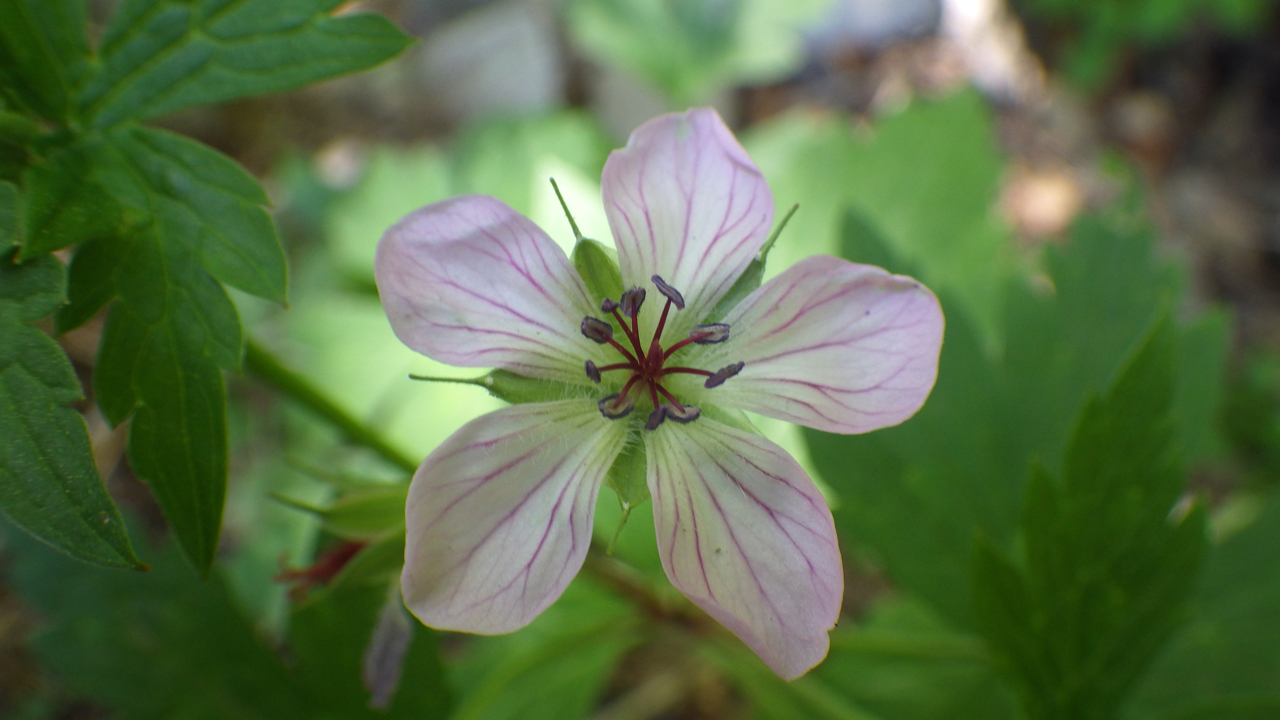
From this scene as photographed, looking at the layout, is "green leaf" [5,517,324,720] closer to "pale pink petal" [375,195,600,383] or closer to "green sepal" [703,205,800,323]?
"pale pink petal" [375,195,600,383]

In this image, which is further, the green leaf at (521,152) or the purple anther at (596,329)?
the green leaf at (521,152)

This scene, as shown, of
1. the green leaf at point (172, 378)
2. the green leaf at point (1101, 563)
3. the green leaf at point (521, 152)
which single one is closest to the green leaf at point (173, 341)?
the green leaf at point (172, 378)

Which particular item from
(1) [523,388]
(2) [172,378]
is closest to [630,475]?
(1) [523,388]

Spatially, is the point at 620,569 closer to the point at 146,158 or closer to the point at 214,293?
the point at 214,293

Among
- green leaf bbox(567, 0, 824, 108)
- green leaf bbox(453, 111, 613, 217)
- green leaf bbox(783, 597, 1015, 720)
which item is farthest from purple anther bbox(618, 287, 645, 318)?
green leaf bbox(567, 0, 824, 108)

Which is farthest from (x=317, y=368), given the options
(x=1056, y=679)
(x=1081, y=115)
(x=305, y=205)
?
(x=1081, y=115)

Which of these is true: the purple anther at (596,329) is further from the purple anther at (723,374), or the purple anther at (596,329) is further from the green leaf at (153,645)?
the green leaf at (153,645)

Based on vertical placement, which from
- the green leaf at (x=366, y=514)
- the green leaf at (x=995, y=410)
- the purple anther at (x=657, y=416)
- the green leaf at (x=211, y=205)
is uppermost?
the green leaf at (x=211, y=205)

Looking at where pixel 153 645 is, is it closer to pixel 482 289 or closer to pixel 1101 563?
pixel 482 289
